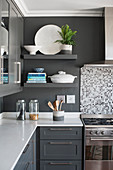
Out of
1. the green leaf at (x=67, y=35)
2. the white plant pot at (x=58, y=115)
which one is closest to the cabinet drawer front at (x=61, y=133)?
the white plant pot at (x=58, y=115)

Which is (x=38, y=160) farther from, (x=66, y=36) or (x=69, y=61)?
(x=66, y=36)

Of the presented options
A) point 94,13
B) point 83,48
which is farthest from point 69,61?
point 94,13

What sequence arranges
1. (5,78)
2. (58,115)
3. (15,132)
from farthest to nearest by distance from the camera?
(58,115)
(15,132)
(5,78)

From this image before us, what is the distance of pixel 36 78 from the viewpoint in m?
3.22

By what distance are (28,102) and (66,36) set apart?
1127 millimetres

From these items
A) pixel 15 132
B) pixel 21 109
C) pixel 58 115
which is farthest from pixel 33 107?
pixel 15 132

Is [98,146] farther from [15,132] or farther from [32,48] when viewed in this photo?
[32,48]

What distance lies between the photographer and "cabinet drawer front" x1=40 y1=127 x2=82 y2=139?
2.95 meters

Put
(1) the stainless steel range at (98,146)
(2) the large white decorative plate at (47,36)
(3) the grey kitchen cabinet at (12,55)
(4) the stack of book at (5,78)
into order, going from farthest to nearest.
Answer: (2) the large white decorative plate at (47,36) → (1) the stainless steel range at (98,146) → (3) the grey kitchen cabinet at (12,55) → (4) the stack of book at (5,78)

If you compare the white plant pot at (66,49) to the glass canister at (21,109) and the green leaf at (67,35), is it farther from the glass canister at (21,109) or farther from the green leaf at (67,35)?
the glass canister at (21,109)

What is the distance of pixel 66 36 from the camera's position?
3.23 meters

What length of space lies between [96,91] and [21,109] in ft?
3.75

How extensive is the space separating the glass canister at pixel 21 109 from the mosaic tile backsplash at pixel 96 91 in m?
0.87

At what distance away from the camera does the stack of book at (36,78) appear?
10.5 ft
